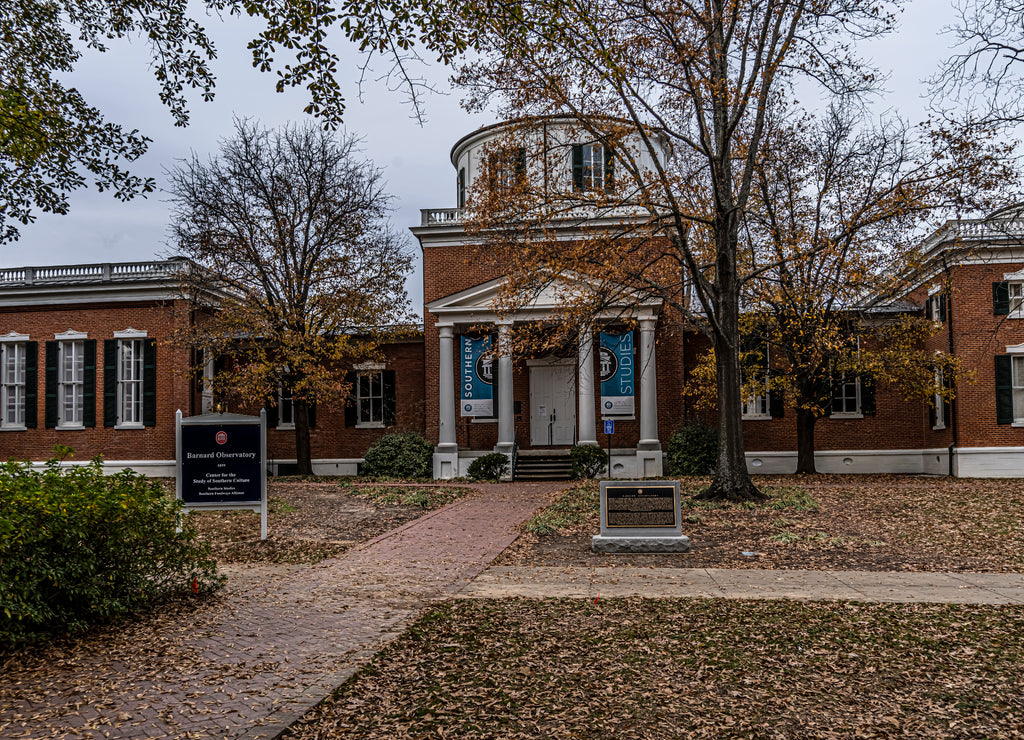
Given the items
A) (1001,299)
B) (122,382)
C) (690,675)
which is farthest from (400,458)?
(690,675)

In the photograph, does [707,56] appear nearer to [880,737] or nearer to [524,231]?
[524,231]

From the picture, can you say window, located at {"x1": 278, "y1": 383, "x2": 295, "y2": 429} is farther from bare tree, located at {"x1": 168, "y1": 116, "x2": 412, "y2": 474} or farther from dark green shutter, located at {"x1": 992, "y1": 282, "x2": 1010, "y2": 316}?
dark green shutter, located at {"x1": 992, "y1": 282, "x2": 1010, "y2": 316}

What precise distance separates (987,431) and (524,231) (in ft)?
53.4

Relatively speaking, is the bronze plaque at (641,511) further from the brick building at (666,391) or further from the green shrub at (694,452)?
the green shrub at (694,452)

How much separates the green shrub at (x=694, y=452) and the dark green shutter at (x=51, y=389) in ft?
71.2

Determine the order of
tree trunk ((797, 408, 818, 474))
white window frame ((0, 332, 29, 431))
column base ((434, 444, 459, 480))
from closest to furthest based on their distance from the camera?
tree trunk ((797, 408, 818, 474)) → column base ((434, 444, 459, 480)) → white window frame ((0, 332, 29, 431))

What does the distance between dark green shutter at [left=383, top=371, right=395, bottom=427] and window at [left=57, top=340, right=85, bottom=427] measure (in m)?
10.8

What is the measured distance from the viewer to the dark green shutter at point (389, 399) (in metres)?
30.4

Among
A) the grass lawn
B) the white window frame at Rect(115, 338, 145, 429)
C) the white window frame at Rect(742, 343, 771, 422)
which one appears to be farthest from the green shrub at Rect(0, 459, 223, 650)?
the white window frame at Rect(115, 338, 145, 429)

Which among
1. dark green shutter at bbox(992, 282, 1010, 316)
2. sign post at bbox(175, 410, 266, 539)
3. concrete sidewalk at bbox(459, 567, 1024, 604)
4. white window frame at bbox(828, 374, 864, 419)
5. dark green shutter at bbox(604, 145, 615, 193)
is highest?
dark green shutter at bbox(604, 145, 615, 193)

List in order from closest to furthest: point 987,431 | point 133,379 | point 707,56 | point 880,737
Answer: point 880,737
point 707,56
point 987,431
point 133,379

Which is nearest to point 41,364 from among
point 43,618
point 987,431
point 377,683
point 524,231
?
point 524,231

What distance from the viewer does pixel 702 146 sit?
18.0 m

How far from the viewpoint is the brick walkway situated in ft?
17.3
